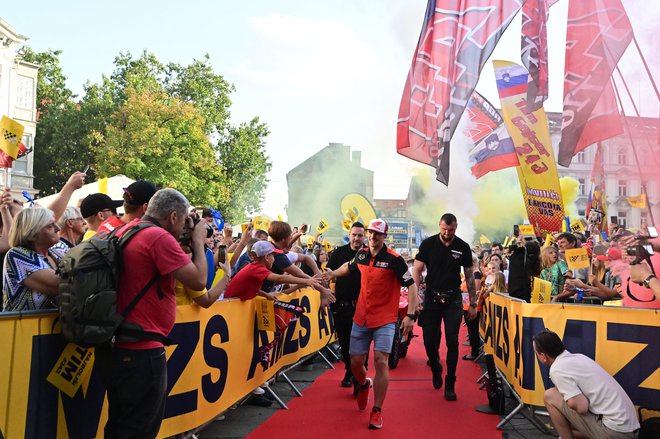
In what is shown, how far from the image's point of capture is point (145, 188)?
175 inches

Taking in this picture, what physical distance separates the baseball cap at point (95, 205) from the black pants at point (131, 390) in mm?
2415

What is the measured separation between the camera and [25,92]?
149 feet

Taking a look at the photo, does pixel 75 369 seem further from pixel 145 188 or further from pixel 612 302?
pixel 612 302

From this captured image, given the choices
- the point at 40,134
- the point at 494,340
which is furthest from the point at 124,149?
the point at 494,340

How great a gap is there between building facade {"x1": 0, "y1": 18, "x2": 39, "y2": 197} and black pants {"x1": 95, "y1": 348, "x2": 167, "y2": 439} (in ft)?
143

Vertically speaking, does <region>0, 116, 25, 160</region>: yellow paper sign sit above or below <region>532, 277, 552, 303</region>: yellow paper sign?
above

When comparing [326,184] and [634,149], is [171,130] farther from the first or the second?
[326,184]

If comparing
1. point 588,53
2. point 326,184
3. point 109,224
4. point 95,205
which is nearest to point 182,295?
point 109,224

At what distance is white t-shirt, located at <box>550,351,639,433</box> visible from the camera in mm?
5219

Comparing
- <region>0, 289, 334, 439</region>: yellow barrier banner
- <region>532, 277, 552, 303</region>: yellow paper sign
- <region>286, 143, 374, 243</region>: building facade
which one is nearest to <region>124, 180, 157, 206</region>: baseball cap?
<region>0, 289, 334, 439</region>: yellow barrier banner

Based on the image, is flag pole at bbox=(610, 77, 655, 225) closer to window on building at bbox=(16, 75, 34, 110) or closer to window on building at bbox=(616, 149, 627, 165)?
window on building at bbox=(616, 149, 627, 165)

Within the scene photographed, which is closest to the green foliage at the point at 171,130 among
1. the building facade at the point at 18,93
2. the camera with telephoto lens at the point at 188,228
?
the building facade at the point at 18,93

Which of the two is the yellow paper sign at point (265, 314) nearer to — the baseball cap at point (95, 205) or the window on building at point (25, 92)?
the baseball cap at point (95, 205)

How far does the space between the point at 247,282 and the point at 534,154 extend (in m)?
9.87
